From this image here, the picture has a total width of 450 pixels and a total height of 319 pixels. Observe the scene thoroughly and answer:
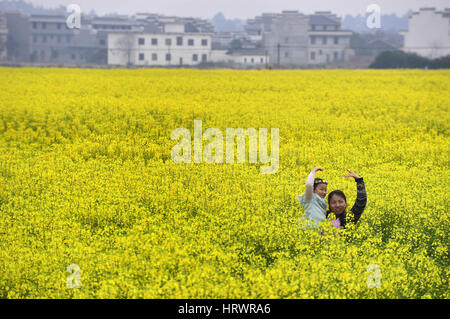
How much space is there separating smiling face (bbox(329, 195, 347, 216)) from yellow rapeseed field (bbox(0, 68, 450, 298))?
0.28 metres

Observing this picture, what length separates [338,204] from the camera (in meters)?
6.64

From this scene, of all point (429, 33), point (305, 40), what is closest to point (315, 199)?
point (429, 33)

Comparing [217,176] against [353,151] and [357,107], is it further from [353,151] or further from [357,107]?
[357,107]

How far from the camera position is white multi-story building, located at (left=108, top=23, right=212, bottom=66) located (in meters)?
70.8

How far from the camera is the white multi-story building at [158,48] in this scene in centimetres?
7081

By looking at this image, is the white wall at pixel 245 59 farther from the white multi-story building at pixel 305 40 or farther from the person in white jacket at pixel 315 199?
the person in white jacket at pixel 315 199

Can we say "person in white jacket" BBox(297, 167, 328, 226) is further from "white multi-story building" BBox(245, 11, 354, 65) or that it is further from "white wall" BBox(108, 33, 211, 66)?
"white multi-story building" BBox(245, 11, 354, 65)

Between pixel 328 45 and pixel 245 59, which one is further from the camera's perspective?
pixel 328 45

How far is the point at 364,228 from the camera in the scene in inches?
258

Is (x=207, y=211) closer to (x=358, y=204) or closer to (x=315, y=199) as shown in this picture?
(x=315, y=199)

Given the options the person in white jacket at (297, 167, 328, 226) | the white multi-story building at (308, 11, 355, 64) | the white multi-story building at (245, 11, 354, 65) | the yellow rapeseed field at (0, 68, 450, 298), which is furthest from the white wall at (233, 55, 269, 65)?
the person in white jacket at (297, 167, 328, 226)

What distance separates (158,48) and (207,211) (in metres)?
66.6
